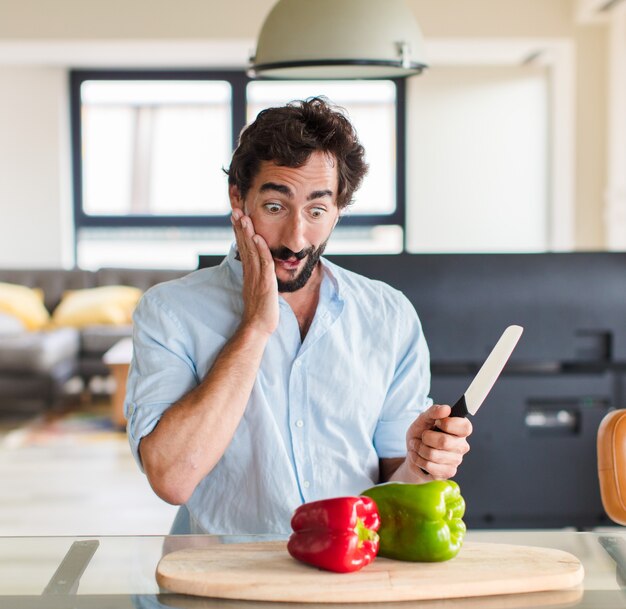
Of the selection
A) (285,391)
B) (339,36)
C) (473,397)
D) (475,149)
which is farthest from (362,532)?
(475,149)

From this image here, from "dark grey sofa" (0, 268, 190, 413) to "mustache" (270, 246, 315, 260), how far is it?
4739 millimetres

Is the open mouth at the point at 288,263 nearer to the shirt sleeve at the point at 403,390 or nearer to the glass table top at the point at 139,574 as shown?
the shirt sleeve at the point at 403,390

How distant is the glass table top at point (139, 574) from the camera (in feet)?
3.65

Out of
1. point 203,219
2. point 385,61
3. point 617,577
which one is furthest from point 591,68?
point 617,577

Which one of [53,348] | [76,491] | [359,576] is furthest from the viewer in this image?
[53,348]

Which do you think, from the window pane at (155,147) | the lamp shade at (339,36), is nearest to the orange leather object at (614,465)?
the lamp shade at (339,36)

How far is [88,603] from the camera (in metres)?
1.12

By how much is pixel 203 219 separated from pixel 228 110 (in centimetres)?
92

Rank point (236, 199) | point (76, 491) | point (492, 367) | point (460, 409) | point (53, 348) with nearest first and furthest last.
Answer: point (492, 367) < point (460, 409) < point (236, 199) < point (76, 491) < point (53, 348)

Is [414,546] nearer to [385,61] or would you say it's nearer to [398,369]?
[398,369]

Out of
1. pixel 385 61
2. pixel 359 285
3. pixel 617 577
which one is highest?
pixel 385 61

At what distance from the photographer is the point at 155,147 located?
848 centimetres

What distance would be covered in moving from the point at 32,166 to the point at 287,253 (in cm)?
693

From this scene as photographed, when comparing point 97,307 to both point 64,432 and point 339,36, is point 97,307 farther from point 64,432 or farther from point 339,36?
point 339,36
